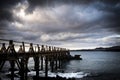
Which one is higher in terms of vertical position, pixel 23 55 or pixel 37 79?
pixel 23 55

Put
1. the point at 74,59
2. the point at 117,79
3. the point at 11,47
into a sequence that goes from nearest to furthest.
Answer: the point at 11,47 → the point at 117,79 → the point at 74,59

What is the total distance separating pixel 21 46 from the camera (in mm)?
18891

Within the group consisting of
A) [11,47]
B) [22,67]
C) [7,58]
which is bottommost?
[22,67]

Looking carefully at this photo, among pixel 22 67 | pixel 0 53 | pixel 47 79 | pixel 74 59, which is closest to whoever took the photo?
pixel 0 53

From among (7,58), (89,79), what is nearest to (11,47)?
(7,58)

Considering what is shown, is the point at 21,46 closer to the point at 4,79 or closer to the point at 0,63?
the point at 0,63

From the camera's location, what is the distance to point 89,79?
35000 millimetres

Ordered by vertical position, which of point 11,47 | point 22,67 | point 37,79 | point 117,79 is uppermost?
point 11,47

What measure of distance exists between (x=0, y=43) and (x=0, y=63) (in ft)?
6.66

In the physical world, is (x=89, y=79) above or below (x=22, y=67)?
below

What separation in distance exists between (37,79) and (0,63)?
1283cm

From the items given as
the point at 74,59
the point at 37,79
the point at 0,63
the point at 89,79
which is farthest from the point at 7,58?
the point at 74,59

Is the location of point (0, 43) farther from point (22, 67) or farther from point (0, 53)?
point (22, 67)

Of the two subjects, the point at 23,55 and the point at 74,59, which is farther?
the point at 74,59
